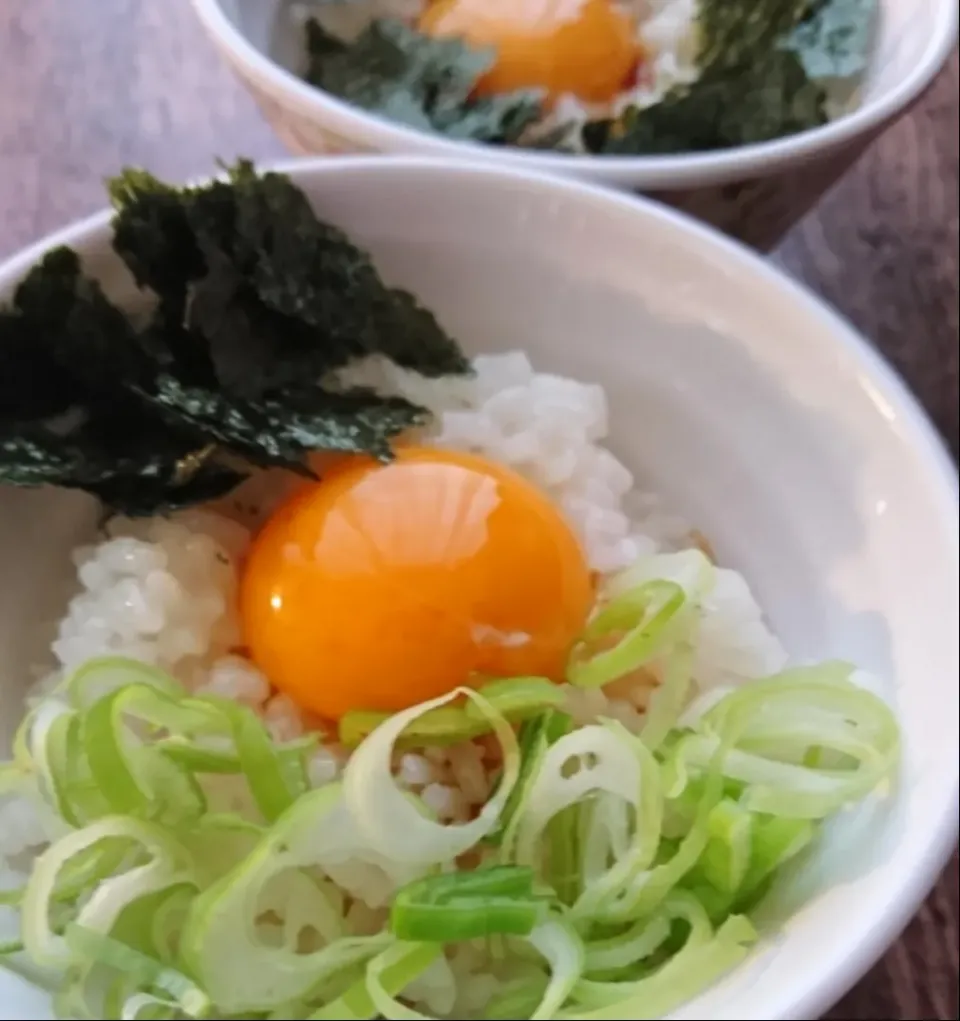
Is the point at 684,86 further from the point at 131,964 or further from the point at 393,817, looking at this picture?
the point at 131,964

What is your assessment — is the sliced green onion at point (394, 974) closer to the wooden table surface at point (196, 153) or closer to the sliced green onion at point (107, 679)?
the sliced green onion at point (107, 679)

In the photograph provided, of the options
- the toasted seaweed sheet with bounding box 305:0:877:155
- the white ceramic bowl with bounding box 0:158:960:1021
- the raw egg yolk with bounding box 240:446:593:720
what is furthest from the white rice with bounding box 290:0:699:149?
the raw egg yolk with bounding box 240:446:593:720

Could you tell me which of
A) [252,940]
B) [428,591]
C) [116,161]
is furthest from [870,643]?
[116,161]

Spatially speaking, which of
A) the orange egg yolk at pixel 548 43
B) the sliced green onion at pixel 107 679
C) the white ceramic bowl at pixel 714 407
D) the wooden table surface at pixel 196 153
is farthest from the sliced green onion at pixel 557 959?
the orange egg yolk at pixel 548 43

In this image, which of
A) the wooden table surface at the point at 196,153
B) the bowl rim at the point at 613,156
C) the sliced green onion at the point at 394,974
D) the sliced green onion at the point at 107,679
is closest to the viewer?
the sliced green onion at the point at 394,974

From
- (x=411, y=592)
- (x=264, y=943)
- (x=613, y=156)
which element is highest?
(x=613, y=156)

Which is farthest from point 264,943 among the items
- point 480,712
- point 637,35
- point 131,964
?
point 637,35

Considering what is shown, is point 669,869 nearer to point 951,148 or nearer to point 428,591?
point 428,591
